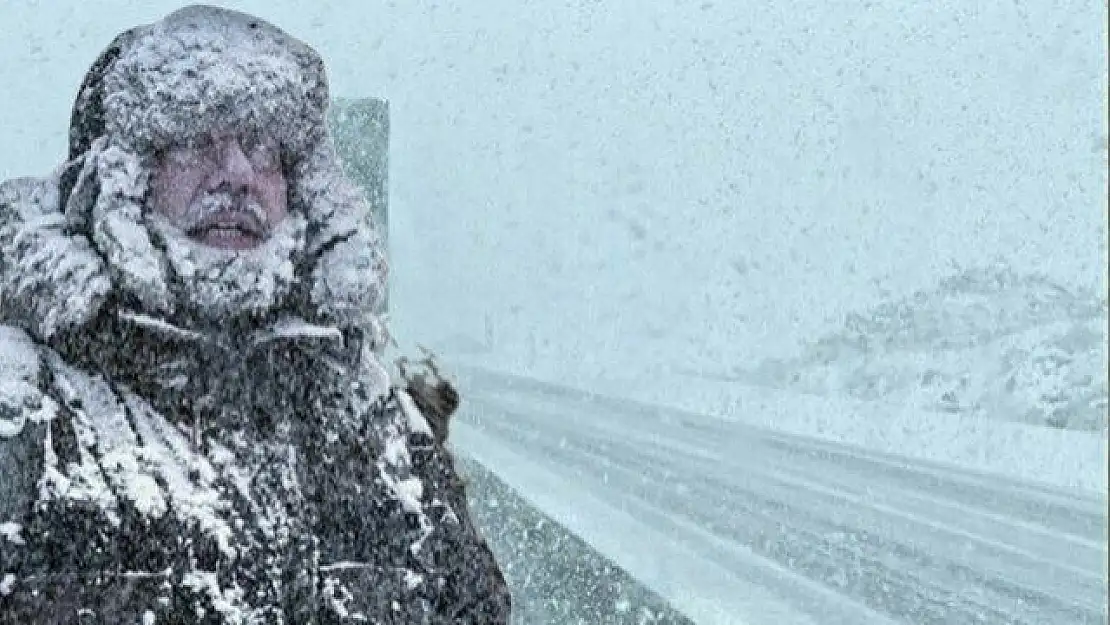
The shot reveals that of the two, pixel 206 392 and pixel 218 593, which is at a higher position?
pixel 206 392

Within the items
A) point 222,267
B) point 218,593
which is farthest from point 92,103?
point 218,593

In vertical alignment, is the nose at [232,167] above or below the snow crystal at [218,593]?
above

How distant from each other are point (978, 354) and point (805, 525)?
19.2 metres

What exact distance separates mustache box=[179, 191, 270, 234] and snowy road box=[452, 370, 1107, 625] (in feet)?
10.2

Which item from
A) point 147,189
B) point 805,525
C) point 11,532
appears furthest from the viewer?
point 805,525

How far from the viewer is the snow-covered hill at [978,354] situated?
74.5 ft

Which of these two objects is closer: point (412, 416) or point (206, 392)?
point (206, 392)

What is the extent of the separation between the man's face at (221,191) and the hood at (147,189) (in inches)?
0.8

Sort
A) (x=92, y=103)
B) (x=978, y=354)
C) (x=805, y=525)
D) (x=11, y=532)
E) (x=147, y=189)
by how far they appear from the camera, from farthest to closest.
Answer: (x=978, y=354), (x=805, y=525), (x=92, y=103), (x=147, y=189), (x=11, y=532)

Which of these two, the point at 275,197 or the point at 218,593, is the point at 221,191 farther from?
the point at 218,593

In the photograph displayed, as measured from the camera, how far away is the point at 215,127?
1.85 meters

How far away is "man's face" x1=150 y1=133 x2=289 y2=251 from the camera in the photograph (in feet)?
5.77

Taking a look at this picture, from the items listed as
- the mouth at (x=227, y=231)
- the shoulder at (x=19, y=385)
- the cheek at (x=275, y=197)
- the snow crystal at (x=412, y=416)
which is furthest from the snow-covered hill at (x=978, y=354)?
the shoulder at (x=19, y=385)

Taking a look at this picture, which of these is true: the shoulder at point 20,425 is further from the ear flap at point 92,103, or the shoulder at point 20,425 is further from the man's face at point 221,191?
the ear flap at point 92,103
